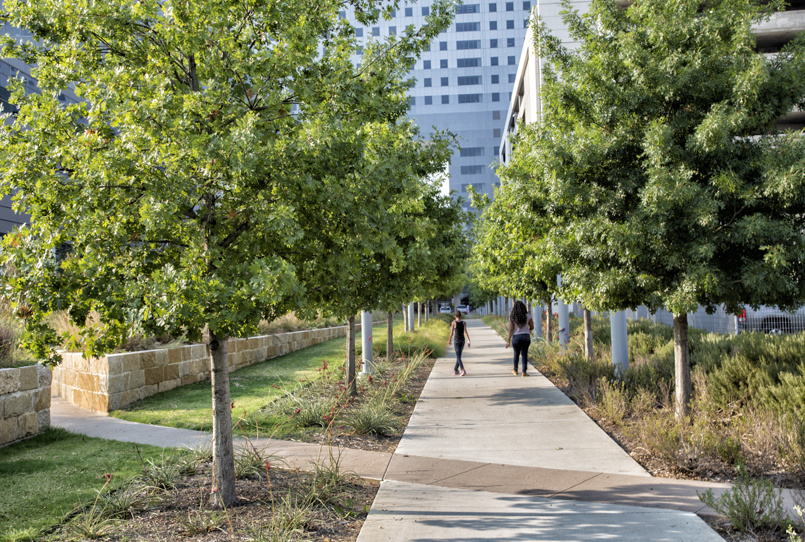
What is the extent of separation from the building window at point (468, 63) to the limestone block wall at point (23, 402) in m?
89.3

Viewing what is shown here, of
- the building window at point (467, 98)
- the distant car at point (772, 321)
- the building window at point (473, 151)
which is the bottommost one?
the distant car at point (772, 321)

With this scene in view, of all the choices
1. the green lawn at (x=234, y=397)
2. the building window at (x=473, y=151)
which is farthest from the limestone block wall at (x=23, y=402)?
the building window at (x=473, y=151)

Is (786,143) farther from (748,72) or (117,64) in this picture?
(117,64)

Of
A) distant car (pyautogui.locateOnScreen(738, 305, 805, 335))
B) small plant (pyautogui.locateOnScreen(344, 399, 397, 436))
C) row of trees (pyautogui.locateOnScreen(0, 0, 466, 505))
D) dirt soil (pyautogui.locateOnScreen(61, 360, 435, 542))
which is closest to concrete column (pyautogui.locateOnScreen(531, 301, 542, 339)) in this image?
distant car (pyautogui.locateOnScreen(738, 305, 805, 335))

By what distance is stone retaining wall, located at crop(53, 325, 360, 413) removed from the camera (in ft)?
30.6

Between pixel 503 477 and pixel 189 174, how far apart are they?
13.7 feet

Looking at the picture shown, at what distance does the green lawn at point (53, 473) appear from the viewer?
15.4ft

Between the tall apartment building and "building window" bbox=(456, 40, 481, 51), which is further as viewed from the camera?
"building window" bbox=(456, 40, 481, 51)

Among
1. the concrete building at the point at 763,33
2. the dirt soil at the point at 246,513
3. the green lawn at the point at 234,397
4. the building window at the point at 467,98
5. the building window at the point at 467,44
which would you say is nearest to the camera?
the dirt soil at the point at 246,513

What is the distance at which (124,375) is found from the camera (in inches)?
378

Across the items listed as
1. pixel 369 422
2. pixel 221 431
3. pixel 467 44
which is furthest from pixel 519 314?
pixel 467 44

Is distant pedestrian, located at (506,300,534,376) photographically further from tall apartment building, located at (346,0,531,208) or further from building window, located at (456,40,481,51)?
building window, located at (456,40,481,51)

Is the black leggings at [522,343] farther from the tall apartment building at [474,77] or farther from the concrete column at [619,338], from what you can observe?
the tall apartment building at [474,77]

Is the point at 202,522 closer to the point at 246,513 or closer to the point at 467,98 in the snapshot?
the point at 246,513
